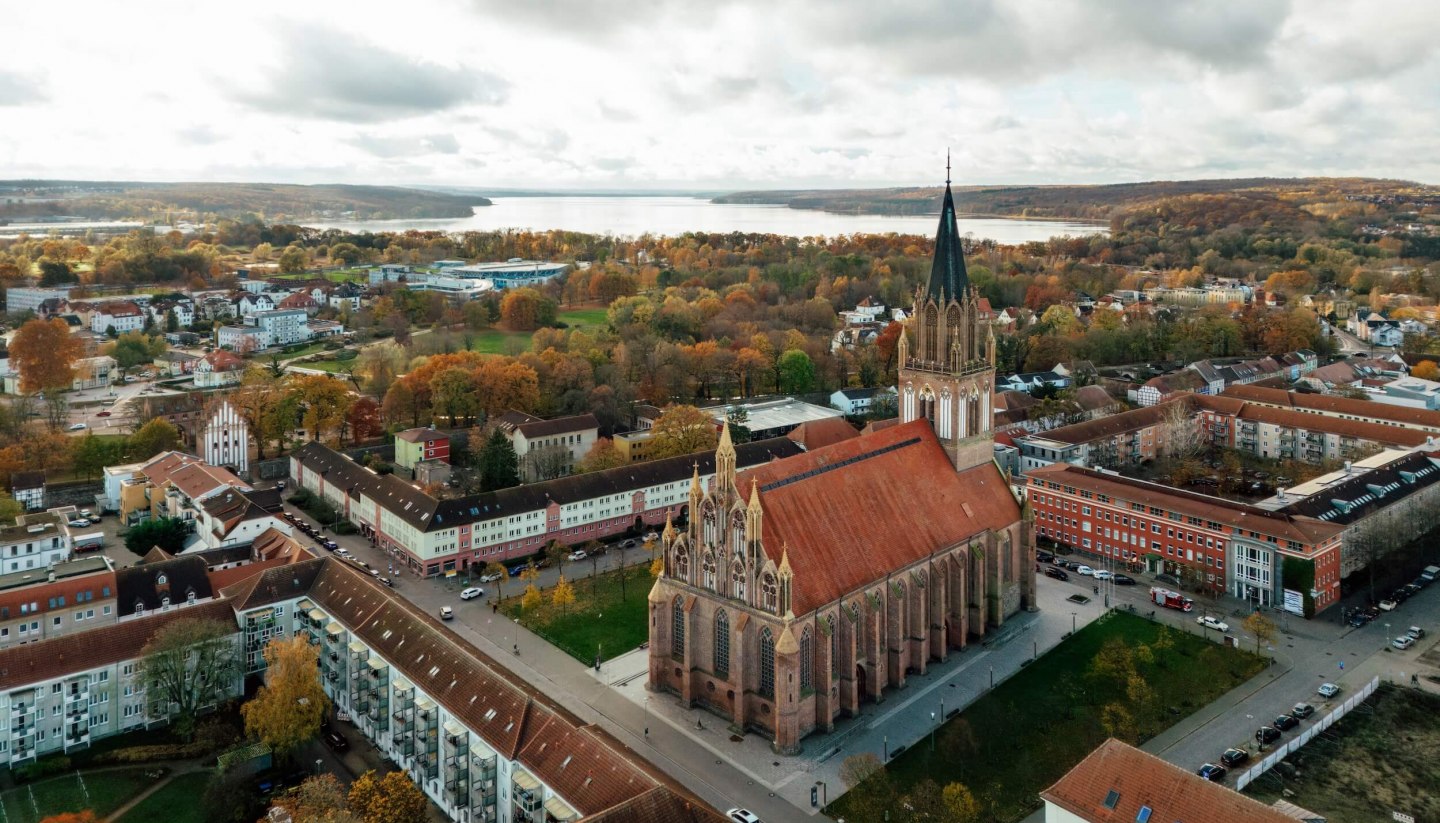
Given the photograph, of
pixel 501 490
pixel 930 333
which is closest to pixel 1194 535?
pixel 930 333

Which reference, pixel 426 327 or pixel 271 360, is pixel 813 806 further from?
pixel 426 327

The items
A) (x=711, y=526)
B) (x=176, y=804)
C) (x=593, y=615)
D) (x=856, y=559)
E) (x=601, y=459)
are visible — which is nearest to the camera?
(x=176, y=804)

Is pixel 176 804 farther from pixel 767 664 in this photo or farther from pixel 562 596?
pixel 767 664

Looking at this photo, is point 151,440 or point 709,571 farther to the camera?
point 151,440

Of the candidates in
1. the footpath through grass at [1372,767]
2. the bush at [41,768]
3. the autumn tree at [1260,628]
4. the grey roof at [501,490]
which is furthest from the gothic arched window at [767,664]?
the bush at [41,768]

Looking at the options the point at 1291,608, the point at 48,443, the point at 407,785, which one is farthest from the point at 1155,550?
the point at 48,443

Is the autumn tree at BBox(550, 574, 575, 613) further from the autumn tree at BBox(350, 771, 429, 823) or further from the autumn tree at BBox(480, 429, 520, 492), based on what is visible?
the autumn tree at BBox(480, 429, 520, 492)
